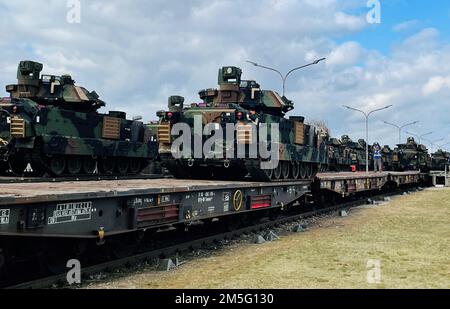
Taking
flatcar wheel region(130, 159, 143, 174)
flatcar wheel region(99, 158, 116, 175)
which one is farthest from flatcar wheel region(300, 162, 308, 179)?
flatcar wheel region(130, 159, 143, 174)

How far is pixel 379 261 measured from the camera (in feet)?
29.8

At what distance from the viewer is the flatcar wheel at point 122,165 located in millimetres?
25325

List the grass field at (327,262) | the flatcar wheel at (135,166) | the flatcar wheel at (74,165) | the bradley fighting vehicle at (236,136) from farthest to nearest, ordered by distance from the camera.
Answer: the flatcar wheel at (135,166) < the flatcar wheel at (74,165) < the bradley fighting vehicle at (236,136) < the grass field at (327,262)

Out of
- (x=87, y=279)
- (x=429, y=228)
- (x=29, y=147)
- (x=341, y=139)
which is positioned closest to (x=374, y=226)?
(x=429, y=228)

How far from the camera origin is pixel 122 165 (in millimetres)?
25672

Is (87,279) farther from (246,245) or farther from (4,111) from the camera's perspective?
(4,111)

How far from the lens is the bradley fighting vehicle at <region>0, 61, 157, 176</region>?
20.3m

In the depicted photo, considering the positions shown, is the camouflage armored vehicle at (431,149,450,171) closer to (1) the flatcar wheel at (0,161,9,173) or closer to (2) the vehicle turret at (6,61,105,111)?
(2) the vehicle turret at (6,61,105,111)

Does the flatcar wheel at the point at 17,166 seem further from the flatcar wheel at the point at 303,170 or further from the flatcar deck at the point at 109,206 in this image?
the flatcar deck at the point at 109,206

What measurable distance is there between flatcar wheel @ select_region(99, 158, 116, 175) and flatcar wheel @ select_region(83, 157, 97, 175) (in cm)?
46

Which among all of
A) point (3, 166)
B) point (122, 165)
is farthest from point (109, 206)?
point (122, 165)

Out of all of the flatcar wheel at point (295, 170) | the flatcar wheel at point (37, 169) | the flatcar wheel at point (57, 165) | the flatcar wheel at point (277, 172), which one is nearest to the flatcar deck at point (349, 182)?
the flatcar wheel at point (295, 170)

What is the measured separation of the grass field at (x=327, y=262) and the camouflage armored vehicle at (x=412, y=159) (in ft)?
118
